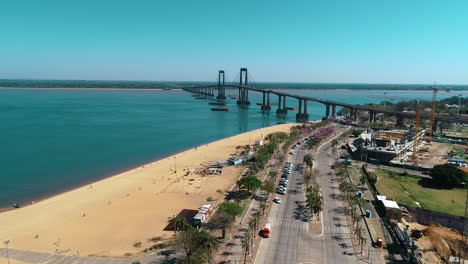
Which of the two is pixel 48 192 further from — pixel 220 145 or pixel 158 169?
pixel 220 145

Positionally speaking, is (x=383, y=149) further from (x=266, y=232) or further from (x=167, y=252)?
(x=167, y=252)

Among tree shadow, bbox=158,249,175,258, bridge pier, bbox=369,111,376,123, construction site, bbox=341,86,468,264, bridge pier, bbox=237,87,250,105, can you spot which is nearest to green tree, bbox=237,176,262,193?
tree shadow, bbox=158,249,175,258

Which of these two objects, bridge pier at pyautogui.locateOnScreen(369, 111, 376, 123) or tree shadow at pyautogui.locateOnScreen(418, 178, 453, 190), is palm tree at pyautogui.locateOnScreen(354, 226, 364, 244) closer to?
tree shadow at pyautogui.locateOnScreen(418, 178, 453, 190)

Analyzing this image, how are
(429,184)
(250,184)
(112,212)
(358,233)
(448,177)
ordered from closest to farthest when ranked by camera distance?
1. (358,233)
2. (112,212)
3. (250,184)
4. (448,177)
5. (429,184)

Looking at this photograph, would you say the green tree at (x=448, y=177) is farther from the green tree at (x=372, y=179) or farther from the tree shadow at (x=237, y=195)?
the tree shadow at (x=237, y=195)

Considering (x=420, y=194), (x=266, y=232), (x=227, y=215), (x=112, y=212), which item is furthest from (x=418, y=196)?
(x=112, y=212)
